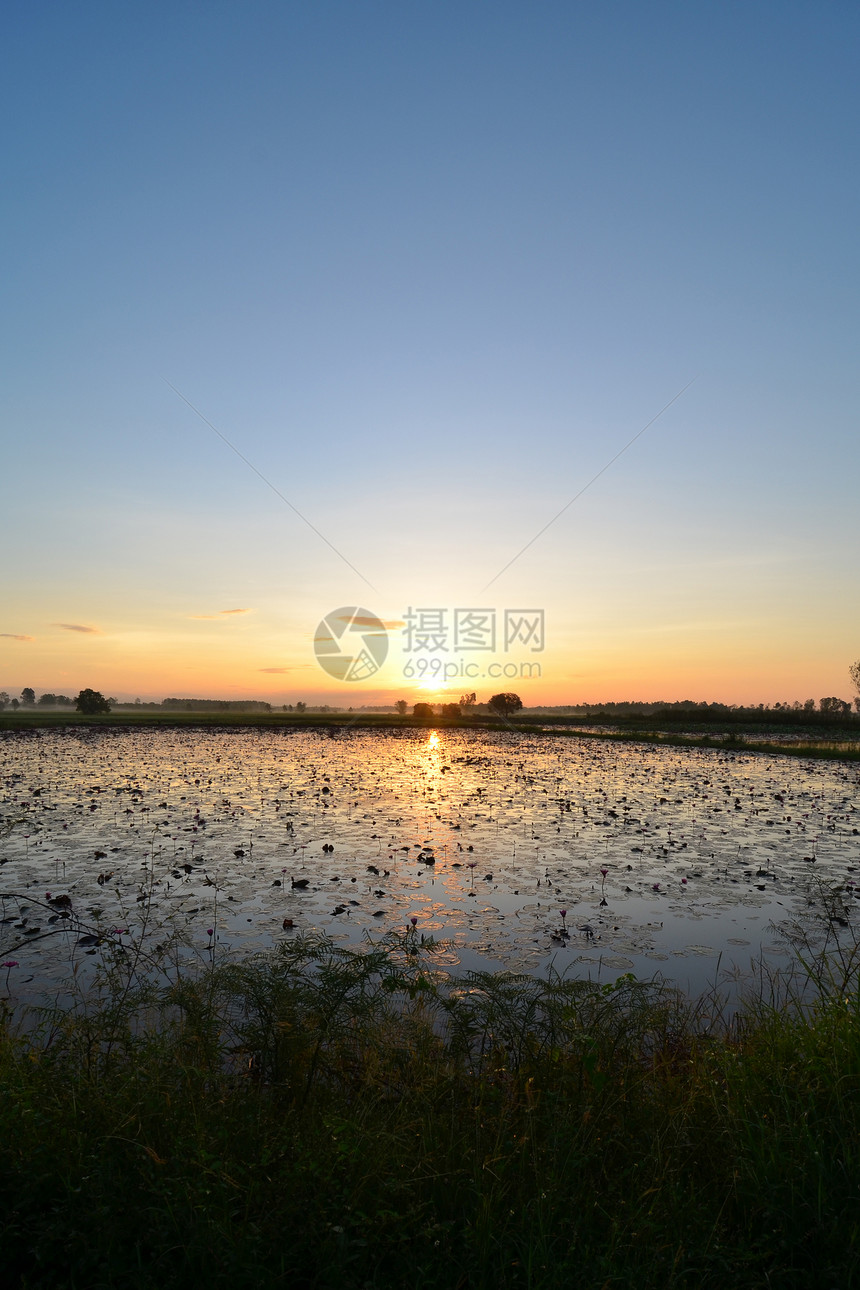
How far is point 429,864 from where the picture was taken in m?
12.7

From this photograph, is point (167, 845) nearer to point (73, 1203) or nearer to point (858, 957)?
point (73, 1203)

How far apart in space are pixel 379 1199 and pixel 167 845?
36.8ft

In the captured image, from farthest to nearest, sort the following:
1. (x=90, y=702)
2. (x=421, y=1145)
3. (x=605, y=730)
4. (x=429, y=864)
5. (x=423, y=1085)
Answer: (x=90, y=702)
(x=605, y=730)
(x=429, y=864)
(x=423, y=1085)
(x=421, y=1145)

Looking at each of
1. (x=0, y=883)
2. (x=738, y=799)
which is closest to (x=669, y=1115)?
(x=0, y=883)

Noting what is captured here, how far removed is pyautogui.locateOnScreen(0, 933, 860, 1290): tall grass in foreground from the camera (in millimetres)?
3406

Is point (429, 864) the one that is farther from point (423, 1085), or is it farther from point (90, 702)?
point (90, 702)

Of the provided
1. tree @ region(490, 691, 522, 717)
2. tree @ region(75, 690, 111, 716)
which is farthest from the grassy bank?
tree @ region(75, 690, 111, 716)

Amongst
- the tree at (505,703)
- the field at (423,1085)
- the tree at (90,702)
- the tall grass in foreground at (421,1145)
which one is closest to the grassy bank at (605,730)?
the tree at (505,703)

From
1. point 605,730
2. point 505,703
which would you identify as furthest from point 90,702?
point 605,730

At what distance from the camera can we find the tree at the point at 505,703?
8812cm

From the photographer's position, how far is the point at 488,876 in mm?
11969

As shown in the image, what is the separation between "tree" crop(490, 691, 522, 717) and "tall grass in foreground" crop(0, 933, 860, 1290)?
82.3 meters

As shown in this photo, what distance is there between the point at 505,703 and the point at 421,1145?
84.5 metres

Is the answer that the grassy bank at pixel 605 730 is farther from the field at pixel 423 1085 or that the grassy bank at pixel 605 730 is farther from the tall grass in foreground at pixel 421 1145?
the tall grass in foreground at pixel 421 1145
